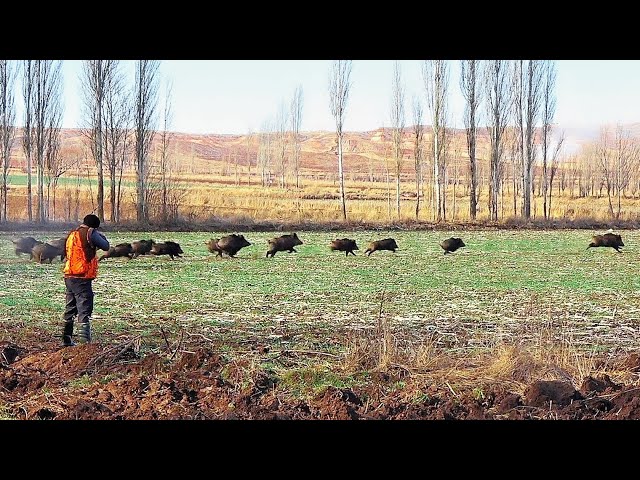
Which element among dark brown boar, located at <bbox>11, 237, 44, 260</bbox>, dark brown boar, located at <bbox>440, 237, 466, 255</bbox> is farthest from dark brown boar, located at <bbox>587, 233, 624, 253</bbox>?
dark brown boar, located at <bbox>11, 237, 44, 260</bbox>

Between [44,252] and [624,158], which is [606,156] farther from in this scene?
[44,252]

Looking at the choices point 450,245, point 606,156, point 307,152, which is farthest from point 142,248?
point 307,152

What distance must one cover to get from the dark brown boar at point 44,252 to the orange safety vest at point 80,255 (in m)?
10.9

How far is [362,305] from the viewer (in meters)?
12.8

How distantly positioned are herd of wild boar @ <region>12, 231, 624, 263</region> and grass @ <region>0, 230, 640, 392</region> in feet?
0.90

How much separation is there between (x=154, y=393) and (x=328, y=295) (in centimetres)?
680

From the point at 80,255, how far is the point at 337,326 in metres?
3.87

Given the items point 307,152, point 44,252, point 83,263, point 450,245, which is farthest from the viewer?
point 307,152

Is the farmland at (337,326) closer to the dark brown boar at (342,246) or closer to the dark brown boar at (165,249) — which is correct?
the dark brown boar at (165,249)

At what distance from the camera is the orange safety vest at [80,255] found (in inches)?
337

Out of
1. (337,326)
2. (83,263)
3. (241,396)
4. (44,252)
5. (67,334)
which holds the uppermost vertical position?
(83,263)
